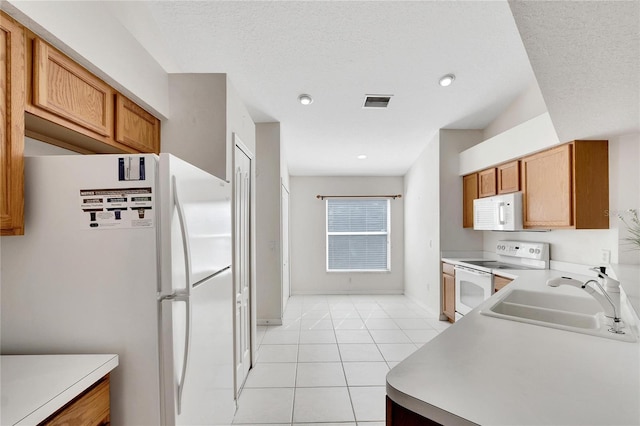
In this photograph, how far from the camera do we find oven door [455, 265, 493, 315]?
3.29 metres

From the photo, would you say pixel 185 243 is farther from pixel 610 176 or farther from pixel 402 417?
pixel 610 176

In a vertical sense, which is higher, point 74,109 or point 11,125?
point 74,109

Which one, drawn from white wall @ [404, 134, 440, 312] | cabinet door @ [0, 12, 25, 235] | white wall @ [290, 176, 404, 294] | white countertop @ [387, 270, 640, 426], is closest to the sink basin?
white countertop @ [387, 270, 640, 426]

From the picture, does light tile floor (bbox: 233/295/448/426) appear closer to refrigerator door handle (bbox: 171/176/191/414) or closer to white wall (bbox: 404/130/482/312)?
white wall (bbox: 404/130/482/312)

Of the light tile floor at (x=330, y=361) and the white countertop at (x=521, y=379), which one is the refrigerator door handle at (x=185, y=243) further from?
the light tile floor at (x=330, y=361)

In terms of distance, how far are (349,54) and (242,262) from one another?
213 cm

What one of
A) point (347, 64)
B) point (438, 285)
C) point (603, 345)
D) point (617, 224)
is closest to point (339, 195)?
point (438, 285)

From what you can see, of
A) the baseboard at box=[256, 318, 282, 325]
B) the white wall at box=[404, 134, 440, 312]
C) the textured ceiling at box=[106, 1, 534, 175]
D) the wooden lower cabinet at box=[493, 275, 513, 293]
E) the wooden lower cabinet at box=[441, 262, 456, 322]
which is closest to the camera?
the textured ceiling at box=[106, 1, 534, 175]

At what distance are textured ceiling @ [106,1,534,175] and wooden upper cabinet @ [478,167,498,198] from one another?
0.78 meters

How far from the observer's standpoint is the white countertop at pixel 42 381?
857 mm

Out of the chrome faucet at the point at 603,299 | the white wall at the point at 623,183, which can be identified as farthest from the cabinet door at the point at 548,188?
the chrome faucet at the point at 603,299

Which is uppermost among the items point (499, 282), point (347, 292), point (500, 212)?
point (500, 212)

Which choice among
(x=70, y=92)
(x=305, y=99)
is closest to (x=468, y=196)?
(x=305, y=99)

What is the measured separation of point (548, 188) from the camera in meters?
2.90
